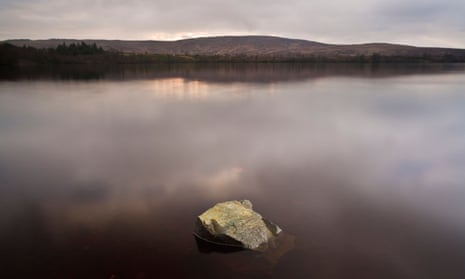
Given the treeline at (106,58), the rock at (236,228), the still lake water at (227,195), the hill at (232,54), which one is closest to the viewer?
the still lake water at (227,195)

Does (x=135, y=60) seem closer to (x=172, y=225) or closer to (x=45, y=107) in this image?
(x=45, y=107)

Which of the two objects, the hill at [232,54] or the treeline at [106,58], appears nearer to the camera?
the treeline at [106,58]

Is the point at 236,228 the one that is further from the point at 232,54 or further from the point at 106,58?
the point at 232,54

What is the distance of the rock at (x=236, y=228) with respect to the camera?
604 cm

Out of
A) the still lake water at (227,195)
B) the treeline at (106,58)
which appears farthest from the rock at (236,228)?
→ the treeline at (106,58)

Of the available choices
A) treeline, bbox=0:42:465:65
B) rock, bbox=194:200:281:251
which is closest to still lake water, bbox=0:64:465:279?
rock, bbox=194:200:281:251

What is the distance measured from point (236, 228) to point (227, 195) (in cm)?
220

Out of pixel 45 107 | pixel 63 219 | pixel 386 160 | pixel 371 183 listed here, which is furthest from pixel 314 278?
pixel 45 107

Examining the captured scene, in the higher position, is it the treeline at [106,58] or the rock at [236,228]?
the treeline at [106,58]

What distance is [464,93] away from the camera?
33719mm

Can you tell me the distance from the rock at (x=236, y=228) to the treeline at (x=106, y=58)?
81.4 m

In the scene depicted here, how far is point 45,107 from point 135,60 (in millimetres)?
80820

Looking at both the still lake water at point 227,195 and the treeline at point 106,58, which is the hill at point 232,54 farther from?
the still lake water at point 227,195

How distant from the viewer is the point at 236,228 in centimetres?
617
